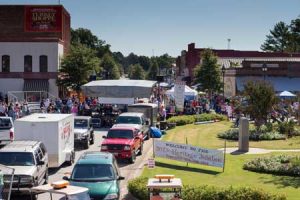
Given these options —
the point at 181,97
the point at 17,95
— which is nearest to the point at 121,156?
the point at 181,97

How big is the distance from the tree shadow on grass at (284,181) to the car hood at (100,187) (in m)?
6.19

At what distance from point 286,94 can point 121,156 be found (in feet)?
97.3

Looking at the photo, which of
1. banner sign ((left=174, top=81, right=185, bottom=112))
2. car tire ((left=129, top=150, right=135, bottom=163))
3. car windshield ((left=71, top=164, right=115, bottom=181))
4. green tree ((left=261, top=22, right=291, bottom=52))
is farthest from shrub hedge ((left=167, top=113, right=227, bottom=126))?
green tree ((left=261, top=22, right=291, bottom=52))

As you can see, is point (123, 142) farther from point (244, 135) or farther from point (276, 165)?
point (276, 165)

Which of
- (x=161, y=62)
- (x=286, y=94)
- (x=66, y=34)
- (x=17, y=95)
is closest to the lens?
(x=286, y=94)

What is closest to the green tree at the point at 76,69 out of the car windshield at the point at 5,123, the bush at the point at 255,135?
the bush at the point at 255,135

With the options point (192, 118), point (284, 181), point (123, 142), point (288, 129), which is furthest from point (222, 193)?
point (192, 118)

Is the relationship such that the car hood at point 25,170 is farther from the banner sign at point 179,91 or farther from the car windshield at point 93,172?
the banner sign at point 179,91

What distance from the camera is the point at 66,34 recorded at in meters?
76.2

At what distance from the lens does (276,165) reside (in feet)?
76.4

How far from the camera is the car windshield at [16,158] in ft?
63.0

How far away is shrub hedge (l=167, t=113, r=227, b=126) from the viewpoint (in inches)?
1720

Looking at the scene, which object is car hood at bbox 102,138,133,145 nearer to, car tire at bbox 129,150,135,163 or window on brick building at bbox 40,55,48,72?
car tire at bbox 129,150,135,163

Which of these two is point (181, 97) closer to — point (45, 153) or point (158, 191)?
point (45, 153)
